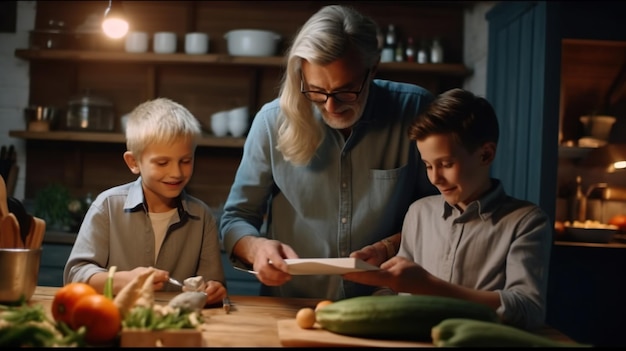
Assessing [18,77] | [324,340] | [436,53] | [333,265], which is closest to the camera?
[324,340]

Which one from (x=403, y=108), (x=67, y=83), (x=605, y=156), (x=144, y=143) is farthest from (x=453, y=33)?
(x=144, y=143)

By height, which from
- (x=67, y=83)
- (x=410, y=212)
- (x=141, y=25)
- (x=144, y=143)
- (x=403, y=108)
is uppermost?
(x=141, y=25)

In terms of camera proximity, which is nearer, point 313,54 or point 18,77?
point 313,54

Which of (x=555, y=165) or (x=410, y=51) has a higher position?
→ (x=410, y=51)

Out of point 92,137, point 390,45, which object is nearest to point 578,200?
point 390,45

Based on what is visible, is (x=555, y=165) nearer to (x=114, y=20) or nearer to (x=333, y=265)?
(x=114, y=20)

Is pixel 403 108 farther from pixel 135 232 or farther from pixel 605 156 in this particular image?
pixel 605 156

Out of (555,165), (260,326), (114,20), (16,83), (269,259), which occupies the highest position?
(114,20)

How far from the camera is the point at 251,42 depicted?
14.4 feet

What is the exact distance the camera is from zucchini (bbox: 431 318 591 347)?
1.25m

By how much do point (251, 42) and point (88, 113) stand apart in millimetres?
1052

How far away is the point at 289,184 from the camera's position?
2.11 m

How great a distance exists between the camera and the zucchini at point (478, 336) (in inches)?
49.1

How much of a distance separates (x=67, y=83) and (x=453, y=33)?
2.40 meters
